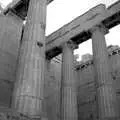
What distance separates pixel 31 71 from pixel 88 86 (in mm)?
18164

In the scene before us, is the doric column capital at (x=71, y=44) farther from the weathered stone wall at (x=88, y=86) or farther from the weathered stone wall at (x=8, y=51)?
the weathered stone wall at (x=8, y=51)

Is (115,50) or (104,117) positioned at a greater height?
(115,50)

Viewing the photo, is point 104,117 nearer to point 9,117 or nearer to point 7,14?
point 9,117

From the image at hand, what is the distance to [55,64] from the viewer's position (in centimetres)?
2955

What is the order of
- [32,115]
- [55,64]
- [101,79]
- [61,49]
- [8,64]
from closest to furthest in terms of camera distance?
[32,115] → [101,79] → [8,64] → [61,49] → [55,64]

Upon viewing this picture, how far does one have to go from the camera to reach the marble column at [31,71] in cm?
1073

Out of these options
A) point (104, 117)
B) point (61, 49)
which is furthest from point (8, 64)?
point (104, 117)

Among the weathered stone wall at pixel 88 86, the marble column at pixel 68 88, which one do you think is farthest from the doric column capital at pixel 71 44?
the weathered stone wall at pixel 88 86

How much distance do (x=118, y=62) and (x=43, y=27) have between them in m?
15.3

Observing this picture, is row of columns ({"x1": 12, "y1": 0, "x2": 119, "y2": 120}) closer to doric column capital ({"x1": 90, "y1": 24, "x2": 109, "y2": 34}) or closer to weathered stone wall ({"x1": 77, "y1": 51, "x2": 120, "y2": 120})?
doric column capital ({"x1": 90, "y1": 24, "x2": 109, "y2": 34})

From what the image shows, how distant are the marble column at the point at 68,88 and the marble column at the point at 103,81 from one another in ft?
11.3

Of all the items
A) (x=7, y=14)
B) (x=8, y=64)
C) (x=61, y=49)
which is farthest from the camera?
(x=61, y=49)

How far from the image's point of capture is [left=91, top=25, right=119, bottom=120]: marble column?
→ 587 inches

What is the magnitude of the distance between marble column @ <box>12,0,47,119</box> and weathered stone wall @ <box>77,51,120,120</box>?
14.2m
